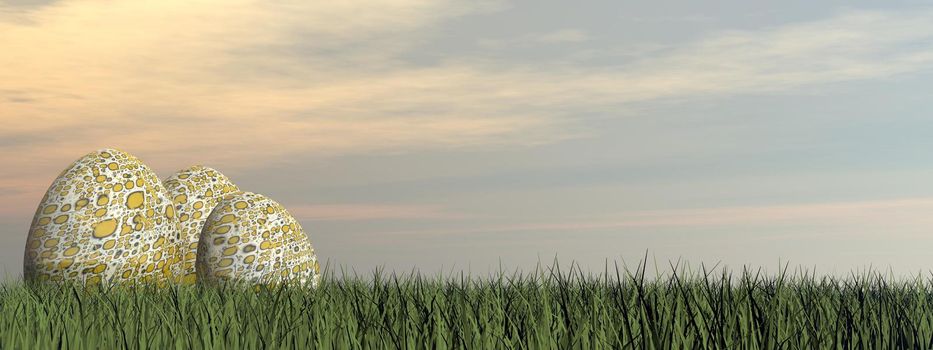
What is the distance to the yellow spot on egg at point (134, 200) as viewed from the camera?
31.4 feet

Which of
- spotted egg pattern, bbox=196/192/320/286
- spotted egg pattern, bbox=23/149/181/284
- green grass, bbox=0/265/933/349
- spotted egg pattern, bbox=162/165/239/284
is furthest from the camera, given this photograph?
spotted egg pattern, bbox=162/165/239/284

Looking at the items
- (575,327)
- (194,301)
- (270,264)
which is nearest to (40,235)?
(270,264)

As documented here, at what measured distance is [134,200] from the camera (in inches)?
379

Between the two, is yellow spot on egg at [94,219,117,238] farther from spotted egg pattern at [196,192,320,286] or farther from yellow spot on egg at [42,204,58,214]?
spotted egg pattern at [196,192,320,286]

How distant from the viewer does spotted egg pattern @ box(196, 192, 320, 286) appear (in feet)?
31.8

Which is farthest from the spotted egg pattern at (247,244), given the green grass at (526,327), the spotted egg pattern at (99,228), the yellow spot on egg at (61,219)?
the green grass at (526,327)

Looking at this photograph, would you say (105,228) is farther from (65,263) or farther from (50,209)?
(50,209)

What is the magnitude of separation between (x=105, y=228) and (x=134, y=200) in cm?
42

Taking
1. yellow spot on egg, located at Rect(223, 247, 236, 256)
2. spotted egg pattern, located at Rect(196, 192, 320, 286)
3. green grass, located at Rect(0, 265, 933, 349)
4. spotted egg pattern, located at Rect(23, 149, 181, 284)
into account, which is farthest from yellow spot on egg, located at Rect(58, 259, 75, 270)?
green grass, located at Rect(0, 265, 933, 349)

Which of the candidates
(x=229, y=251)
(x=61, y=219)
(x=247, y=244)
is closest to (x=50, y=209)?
(x=61, y=219)

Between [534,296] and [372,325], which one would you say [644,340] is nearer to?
[372,325]

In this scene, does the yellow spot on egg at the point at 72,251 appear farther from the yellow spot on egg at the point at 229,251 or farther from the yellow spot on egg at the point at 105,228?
the yellow spot on egg at the point at 229,251

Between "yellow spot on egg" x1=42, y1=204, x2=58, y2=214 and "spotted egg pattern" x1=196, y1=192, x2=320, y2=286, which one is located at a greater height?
"yellow spot on egg" x1=42, y1=204, x2=58, y2=214

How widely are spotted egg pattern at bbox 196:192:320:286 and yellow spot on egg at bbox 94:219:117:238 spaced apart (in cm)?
95
